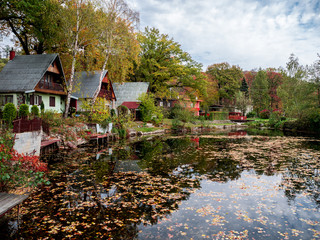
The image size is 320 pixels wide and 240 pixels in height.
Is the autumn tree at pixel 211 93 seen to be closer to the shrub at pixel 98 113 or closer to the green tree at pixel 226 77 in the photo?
the green tree at pixel 226 77

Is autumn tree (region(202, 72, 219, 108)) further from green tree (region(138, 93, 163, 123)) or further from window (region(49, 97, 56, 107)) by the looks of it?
window (region(49, 97, 56, 107))

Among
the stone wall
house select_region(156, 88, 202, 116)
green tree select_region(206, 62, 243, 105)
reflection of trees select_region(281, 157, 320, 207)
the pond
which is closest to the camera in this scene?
the pond

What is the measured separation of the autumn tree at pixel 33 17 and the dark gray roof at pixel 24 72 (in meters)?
2.79

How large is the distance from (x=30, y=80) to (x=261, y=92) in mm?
66298

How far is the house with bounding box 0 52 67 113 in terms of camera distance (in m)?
27.6

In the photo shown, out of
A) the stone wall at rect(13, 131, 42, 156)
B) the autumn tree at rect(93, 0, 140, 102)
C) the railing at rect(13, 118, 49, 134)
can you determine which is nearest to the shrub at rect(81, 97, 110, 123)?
the autumn tree at rect(93, 0, 140, 102)

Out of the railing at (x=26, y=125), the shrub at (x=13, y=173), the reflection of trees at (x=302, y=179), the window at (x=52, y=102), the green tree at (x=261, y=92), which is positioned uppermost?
the green tree at (x=261, y=92)

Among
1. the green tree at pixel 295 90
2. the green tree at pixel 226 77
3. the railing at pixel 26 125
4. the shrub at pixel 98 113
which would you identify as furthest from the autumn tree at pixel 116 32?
the green tree at pixel 226 77

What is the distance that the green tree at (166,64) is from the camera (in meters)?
46.8

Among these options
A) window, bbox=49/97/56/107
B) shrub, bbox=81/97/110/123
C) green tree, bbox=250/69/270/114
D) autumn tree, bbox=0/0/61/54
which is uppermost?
autumn tree, bbox=0/0/61/54

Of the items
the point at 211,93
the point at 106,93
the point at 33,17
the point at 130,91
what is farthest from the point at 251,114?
the point at 33,17

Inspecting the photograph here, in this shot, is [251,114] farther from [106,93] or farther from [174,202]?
[174,202]

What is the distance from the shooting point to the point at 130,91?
47.3 metres

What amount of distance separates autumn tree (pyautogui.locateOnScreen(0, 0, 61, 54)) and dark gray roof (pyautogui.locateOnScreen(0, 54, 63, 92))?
279cm
